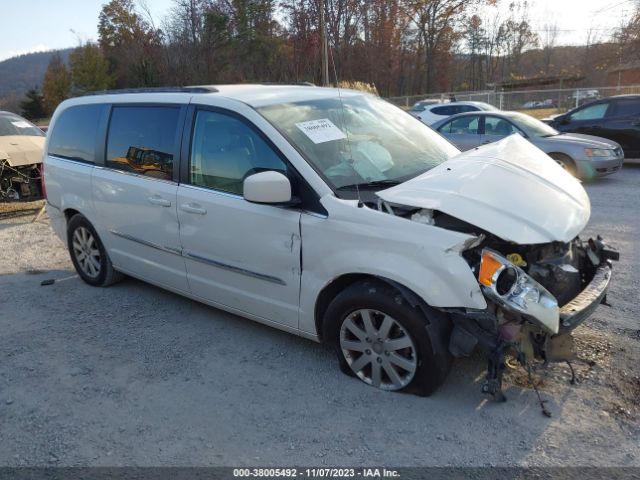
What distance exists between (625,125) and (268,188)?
10900 millimetres

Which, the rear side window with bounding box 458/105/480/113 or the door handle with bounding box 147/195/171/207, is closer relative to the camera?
the door handle with bounding box 147/195/171/207

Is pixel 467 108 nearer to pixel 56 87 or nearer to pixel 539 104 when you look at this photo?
pixel 539 104

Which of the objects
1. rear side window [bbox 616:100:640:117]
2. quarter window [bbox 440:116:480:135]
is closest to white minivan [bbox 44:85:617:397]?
quarter window [bbox 440:116:480:135]

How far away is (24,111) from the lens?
53438mm

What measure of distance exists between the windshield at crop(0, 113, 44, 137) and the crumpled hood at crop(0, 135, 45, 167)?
0.74ft

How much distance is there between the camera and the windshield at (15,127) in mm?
10906

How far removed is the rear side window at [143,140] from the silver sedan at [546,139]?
7.48 metres

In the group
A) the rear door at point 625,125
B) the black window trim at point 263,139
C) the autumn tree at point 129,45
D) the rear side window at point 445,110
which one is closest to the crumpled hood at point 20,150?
the black window trim at point 263,139

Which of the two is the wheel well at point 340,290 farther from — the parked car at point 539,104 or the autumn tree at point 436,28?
the autumn tree at point 436,28

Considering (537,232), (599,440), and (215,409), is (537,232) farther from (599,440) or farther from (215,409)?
(215,409)

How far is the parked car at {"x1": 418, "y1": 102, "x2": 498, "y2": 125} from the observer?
610 inches

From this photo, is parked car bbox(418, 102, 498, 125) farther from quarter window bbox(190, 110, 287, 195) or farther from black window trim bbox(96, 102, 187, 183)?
quarter window bbox(190, 110, 287, 195)

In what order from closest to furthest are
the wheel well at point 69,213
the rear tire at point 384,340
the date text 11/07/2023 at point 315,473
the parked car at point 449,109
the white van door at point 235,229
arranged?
the date text 11/07/2023 at point 315,473 < the rear tire at point 384,340 < the white van door at point 235,229 < the wheel well at point 69,213 < the parked car at point 449,109

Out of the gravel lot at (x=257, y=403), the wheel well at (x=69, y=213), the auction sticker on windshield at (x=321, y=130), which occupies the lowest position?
the gravel lot at (x=257, y=403)
